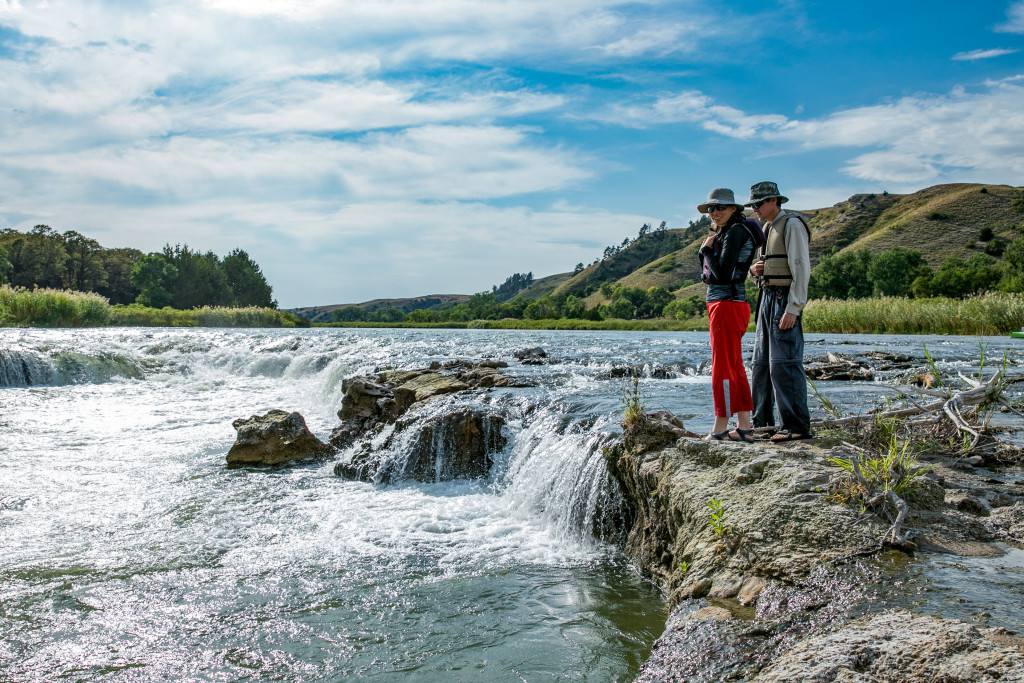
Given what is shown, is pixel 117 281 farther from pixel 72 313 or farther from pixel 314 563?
pixel 314 563

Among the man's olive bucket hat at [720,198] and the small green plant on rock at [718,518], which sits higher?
the man's olive bucket hat at [720,198]

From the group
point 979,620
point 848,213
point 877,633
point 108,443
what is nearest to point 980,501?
point 979,620

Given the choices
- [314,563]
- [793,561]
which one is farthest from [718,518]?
[314,563]

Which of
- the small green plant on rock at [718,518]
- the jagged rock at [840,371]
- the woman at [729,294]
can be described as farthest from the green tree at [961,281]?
the small green plant on rock at [718,518]

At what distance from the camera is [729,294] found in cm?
540

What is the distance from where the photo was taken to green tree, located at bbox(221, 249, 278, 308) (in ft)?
385

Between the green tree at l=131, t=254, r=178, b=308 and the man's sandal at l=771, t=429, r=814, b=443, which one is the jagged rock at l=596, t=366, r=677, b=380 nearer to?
the man's sandal at l=771, t=429, r=814, b=443

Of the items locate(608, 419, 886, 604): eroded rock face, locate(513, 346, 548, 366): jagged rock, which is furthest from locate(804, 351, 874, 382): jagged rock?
locate(608, 419, 886, 604): eroded rock face

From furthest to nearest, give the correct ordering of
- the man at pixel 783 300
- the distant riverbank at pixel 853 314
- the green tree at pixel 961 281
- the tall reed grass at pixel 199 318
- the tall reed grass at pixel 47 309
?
1. the green tree at pixel 961 281
2. the tall reed grass at pixel 199 318
3. the tall reed grass at pixel 47 309
4. the distant riverbank at pixel 853 314
5. the man at pixel 783 300

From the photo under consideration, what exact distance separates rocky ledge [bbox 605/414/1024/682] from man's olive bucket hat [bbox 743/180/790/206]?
6.76ft

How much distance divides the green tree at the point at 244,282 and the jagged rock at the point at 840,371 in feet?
376

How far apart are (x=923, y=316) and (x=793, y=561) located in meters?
28.7

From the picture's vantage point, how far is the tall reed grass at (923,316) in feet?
79.6

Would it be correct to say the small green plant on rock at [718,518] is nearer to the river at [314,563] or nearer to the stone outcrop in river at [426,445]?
the river at [314,563]
